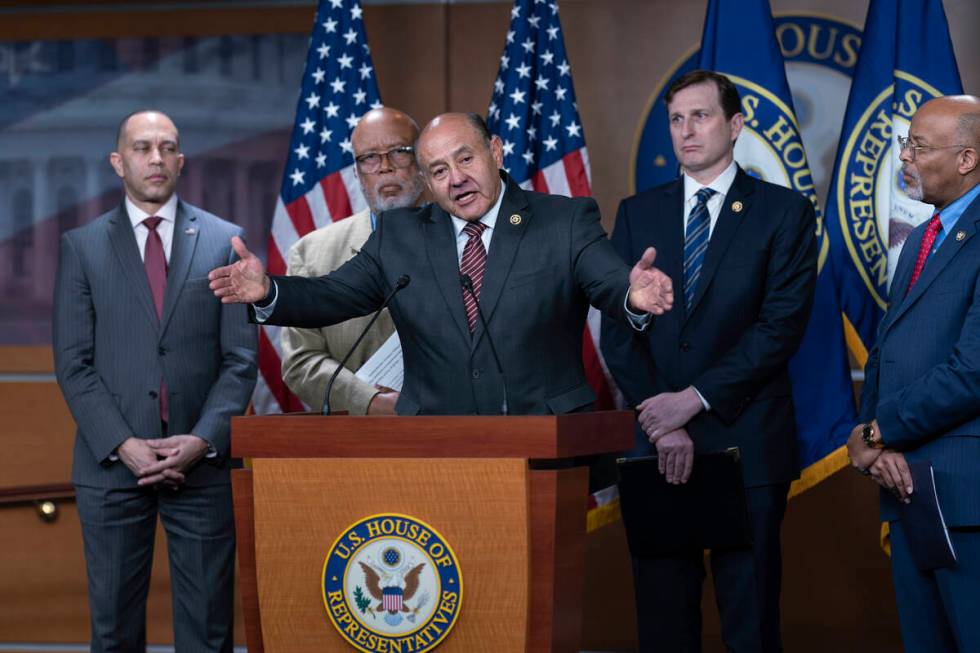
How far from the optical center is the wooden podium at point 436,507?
85.2 inches

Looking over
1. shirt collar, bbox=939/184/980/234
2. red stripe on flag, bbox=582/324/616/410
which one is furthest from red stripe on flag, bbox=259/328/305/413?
shirt collar, bbox=939/184/980/234

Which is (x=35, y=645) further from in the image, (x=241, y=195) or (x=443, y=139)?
(x=443, y=139)

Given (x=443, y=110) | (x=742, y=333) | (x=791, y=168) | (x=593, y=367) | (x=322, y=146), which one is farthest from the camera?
(x=443, y=110)

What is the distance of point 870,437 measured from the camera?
3000 mm

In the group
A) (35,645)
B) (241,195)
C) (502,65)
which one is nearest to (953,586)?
(502,65)

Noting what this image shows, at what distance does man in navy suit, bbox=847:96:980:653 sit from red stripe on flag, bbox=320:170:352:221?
1.98 metres

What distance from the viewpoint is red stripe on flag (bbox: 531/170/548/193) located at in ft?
14.0

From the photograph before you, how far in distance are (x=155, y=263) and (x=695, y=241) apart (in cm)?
164

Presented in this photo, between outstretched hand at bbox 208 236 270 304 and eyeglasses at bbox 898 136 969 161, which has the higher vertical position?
eyeglasses at bbox 898 136 969 161

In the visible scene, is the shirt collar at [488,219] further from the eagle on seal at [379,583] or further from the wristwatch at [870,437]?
the wristwatch at [870,437]

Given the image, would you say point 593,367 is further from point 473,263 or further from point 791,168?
point 473,263

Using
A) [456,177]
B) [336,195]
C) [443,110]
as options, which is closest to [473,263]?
[456,177]

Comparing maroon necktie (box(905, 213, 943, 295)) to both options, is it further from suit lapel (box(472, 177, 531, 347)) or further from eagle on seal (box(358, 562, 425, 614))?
eagle on seal (box(358, 562, 425, 614))

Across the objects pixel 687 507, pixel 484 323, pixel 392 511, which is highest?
pixel 484 323
